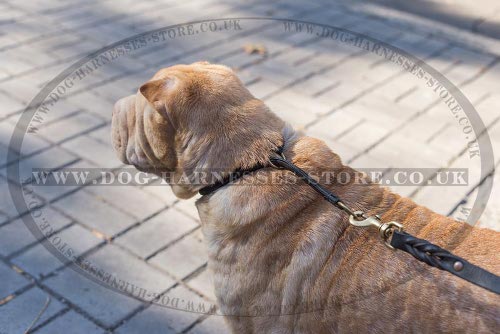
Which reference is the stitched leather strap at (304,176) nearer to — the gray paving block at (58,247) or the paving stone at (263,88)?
the gray paving block at (58,247)

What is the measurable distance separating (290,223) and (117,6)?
5093 millimetres

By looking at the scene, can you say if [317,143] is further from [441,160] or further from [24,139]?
[24,139]

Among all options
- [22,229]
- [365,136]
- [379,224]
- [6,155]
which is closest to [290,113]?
[365,136]

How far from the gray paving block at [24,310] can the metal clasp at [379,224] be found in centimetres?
187

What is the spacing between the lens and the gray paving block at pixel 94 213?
4164mm

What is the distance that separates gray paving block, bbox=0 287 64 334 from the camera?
3432 mm

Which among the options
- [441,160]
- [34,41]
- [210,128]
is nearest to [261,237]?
[210,128]

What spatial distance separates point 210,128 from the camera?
9.17ft

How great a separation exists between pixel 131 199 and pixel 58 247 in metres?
0.67

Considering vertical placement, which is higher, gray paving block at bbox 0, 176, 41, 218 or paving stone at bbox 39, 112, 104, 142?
paving stone at bbox 39, 112, 104, 142

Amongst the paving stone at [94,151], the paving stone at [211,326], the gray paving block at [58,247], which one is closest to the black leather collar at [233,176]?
the paving stone at [211,326]

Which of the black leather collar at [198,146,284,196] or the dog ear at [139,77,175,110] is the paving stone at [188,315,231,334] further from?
the dog ear at [139,77,175,110]

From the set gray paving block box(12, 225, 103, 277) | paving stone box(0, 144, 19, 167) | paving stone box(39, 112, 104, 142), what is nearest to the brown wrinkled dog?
gray paving block box(12, 225, 103, 277)
